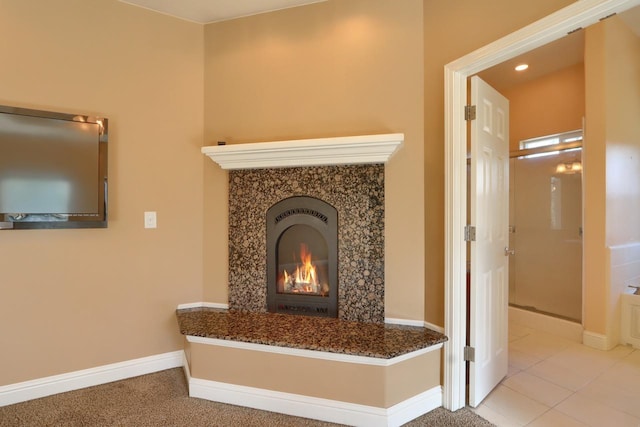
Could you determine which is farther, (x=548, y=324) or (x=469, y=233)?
(x=548, y=324)

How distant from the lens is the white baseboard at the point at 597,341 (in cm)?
270

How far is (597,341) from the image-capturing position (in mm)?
2746

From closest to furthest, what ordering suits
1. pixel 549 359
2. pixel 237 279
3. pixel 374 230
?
pixel 374 230 → pixel 237 279 → pixel 549 359

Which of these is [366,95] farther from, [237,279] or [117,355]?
[117,355]

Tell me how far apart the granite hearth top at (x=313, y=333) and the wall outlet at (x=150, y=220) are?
0.70 m

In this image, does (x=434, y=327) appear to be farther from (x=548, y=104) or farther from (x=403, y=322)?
(x=548, y=104)

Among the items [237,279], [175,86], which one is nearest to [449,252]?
[237,279]

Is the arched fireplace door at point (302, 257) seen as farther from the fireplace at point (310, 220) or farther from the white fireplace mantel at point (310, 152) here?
the white fireplace mantel at point (310, 152)

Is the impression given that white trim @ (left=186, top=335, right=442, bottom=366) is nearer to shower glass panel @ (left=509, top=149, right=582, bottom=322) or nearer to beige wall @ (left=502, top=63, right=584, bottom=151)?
shower glass panel @ (left=509, top=149, right=582, bottom=322)

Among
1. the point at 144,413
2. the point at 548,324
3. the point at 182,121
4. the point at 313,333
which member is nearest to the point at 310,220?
the point at 313,333

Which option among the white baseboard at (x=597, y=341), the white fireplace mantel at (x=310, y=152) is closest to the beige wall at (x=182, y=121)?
the white fireplace mantel at (x=310, y=152)

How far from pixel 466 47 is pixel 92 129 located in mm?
2400

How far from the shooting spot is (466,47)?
71.5 inches

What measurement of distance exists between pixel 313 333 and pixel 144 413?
1.08 metres
